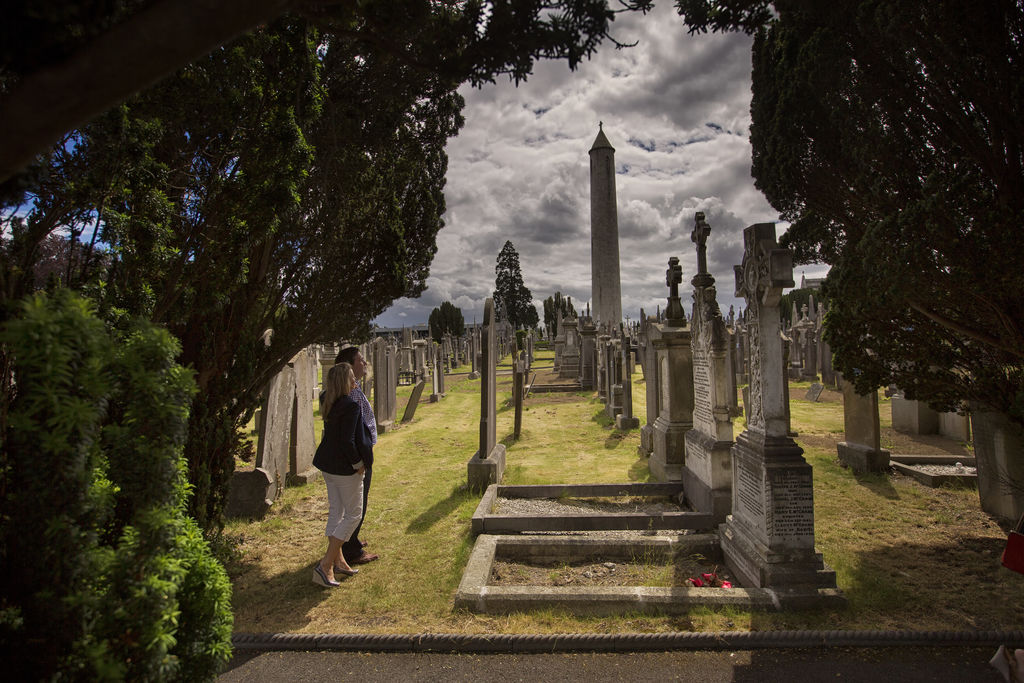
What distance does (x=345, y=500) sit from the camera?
409cm

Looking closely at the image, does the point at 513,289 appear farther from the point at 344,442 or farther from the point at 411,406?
the point at 344,442

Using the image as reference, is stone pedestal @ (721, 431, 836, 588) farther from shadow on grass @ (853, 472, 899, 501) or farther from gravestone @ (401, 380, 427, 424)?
gravestone @ (401, 380, 427, 424)

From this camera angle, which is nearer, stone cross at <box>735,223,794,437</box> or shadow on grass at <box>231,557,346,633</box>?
shadow on grass at <box>231,557,346,633</box>

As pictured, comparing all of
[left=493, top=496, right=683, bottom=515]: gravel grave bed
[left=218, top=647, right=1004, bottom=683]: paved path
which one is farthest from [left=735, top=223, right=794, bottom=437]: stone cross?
[left=493, top=496, right=683, bottom=515]: gravel grave bed

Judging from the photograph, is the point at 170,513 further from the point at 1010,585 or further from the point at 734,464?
the point at 1010,585

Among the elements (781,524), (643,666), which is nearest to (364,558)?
(643,666)

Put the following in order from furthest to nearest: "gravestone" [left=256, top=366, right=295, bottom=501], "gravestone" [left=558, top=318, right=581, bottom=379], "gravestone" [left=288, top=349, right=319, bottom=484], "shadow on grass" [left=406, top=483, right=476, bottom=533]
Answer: "gravestone" [left=558, top=318, right=581, bottom=379] < "gravestone" [left=288, top=349, right=319, bottom=484] < "gravestone" [left=256, top=366, right=295, bottom=501] < "shadow on grass" [left=406, top=483, right=476, bottom=533]

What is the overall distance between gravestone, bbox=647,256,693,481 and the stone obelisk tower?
3051 centimetres

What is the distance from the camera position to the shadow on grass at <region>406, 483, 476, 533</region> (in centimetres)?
555

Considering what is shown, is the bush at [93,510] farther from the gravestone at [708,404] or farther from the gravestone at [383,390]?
the gravestone at [383,390]

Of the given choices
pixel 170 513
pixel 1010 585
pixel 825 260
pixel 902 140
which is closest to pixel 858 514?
pixel 1010 585

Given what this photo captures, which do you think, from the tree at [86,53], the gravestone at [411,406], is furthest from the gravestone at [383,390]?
the tree at [86,53]

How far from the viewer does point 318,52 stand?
15.3ft

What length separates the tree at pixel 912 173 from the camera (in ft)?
12.0
